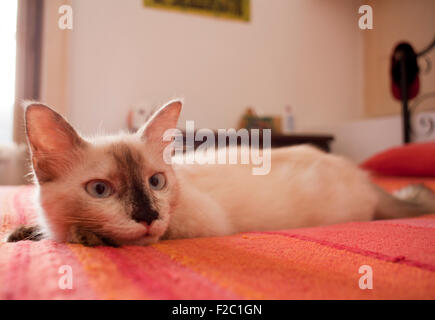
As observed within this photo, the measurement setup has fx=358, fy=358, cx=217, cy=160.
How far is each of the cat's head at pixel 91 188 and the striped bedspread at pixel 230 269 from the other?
0.05 meters

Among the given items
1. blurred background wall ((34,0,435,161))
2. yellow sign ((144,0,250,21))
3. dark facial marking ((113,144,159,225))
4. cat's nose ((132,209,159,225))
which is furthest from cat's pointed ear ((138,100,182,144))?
yellow sign ((144,0,250,21))

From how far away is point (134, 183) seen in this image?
825 millimetres

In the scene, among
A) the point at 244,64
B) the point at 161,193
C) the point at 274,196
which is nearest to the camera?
the point at 161,193

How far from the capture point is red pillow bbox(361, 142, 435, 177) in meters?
2.31

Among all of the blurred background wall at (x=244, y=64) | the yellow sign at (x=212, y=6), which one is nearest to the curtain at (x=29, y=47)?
the blurred background wall at (x=244, y=64)

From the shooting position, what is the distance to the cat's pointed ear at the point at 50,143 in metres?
0.83

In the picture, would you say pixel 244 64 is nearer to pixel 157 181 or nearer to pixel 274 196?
pixel 274 196

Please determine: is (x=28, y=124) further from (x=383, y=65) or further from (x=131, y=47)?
(x=383, y=65)

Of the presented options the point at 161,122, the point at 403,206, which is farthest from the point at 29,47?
the point at 403,206

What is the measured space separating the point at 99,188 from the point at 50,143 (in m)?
0.17

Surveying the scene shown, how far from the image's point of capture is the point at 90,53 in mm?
3189

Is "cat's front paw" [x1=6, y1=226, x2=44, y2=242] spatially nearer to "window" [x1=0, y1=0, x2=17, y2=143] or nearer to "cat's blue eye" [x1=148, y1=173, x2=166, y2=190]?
"cat's blue eye" [x1=148, y1=173, x2=166, y2=190]

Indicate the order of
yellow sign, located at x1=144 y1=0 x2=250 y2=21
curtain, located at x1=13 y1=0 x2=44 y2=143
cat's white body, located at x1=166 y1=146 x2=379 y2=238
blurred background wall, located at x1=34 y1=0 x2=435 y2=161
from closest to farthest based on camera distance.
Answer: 1. cat's white body, located at x1=166 y1=146 x2=379 y2=238
2. curtain, located at x1=13 y1=0 x2=44 y2=143
3. blurred background wall, located at x1=34 y1=0 x2=435 y2=161
4. yellow sign, located at x1=144 y1=0 x2=250 y2=21
